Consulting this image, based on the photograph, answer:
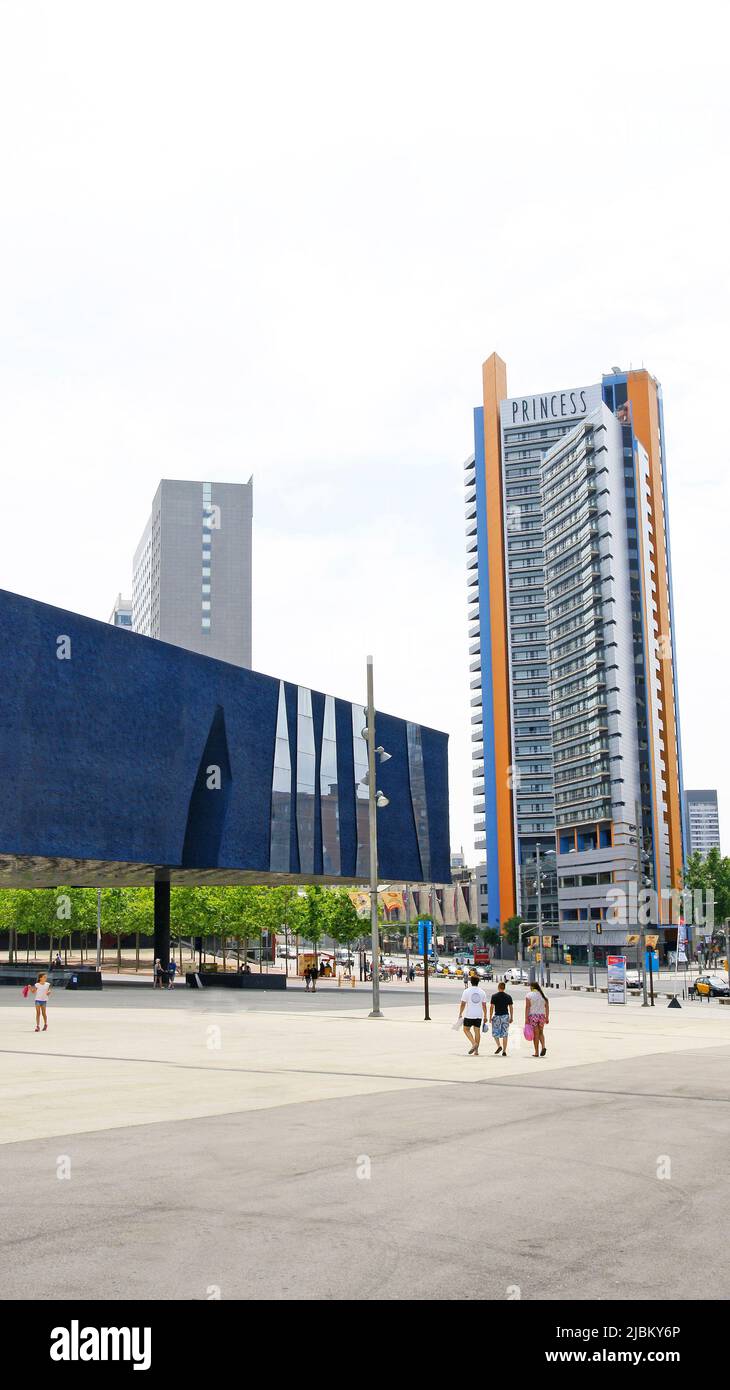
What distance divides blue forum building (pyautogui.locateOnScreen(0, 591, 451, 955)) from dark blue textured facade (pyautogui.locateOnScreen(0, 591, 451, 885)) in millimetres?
76

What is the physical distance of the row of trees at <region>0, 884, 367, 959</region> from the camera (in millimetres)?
98500

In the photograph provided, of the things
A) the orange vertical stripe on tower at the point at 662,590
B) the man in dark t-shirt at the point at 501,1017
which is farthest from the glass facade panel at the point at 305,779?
the orange vertical stripe on tower at the point at 662,590

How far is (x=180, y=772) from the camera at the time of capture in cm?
5844

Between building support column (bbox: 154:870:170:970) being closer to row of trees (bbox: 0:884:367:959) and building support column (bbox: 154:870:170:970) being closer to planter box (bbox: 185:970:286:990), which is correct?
planter box (bbox: 185:970:286:990)

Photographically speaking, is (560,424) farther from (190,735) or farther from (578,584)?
(190,735)

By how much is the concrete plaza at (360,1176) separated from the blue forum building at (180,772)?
2860 cm

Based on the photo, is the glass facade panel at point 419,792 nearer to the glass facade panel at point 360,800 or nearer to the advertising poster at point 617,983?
the glass facade panel at point 360,800

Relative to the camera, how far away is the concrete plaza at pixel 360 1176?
24.3ft

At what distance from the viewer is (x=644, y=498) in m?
159

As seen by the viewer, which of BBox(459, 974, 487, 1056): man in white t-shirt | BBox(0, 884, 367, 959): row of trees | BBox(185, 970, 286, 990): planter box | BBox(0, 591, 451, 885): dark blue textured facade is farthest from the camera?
BBox(0, 884, 367, 959): row of trees

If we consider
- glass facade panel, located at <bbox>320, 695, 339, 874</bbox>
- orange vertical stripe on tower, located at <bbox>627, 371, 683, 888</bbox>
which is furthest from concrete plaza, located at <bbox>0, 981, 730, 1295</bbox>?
orange vertical stripe on tower, located at <bbox>627, 371, 683, 888</bbox>

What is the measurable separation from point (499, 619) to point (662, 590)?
25743 mm
